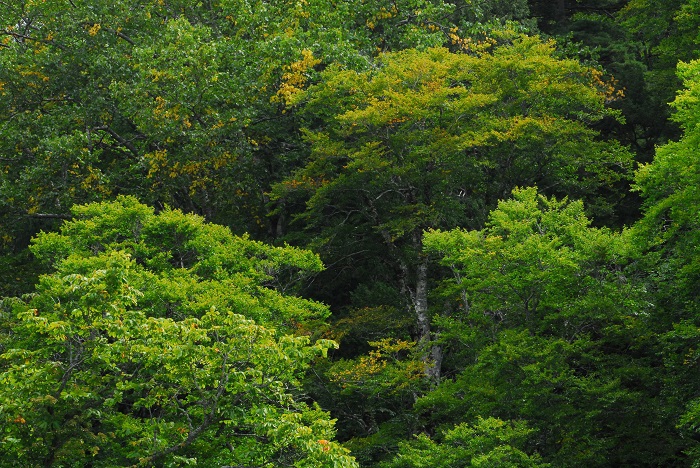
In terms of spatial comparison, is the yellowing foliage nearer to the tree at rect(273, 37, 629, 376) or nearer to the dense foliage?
the dense foliage

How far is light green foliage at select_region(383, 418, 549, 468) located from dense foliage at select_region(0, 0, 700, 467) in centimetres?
7

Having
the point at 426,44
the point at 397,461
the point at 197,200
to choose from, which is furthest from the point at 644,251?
the point at 197,200

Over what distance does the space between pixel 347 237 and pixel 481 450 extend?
10.4m

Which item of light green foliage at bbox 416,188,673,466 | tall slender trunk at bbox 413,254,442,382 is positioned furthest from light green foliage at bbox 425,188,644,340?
tall slender trunk at bbox 413,254,442,382

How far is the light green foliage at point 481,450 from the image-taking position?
16.3 m

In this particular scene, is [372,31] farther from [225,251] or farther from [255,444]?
[255,444]

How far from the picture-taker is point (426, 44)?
28.5m

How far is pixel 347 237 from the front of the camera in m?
26.3

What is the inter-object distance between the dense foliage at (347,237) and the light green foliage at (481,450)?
0.22 feet

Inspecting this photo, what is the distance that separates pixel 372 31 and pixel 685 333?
18421mm

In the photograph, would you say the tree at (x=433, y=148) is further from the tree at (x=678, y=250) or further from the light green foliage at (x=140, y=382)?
the light green foliage at (x=140, y=382)

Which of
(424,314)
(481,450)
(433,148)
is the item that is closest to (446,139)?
(433,148)

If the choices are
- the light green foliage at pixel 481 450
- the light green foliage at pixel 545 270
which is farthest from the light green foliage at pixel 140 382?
the light green foliage at pixel 545 270

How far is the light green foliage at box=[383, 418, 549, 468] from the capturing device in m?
16.3
